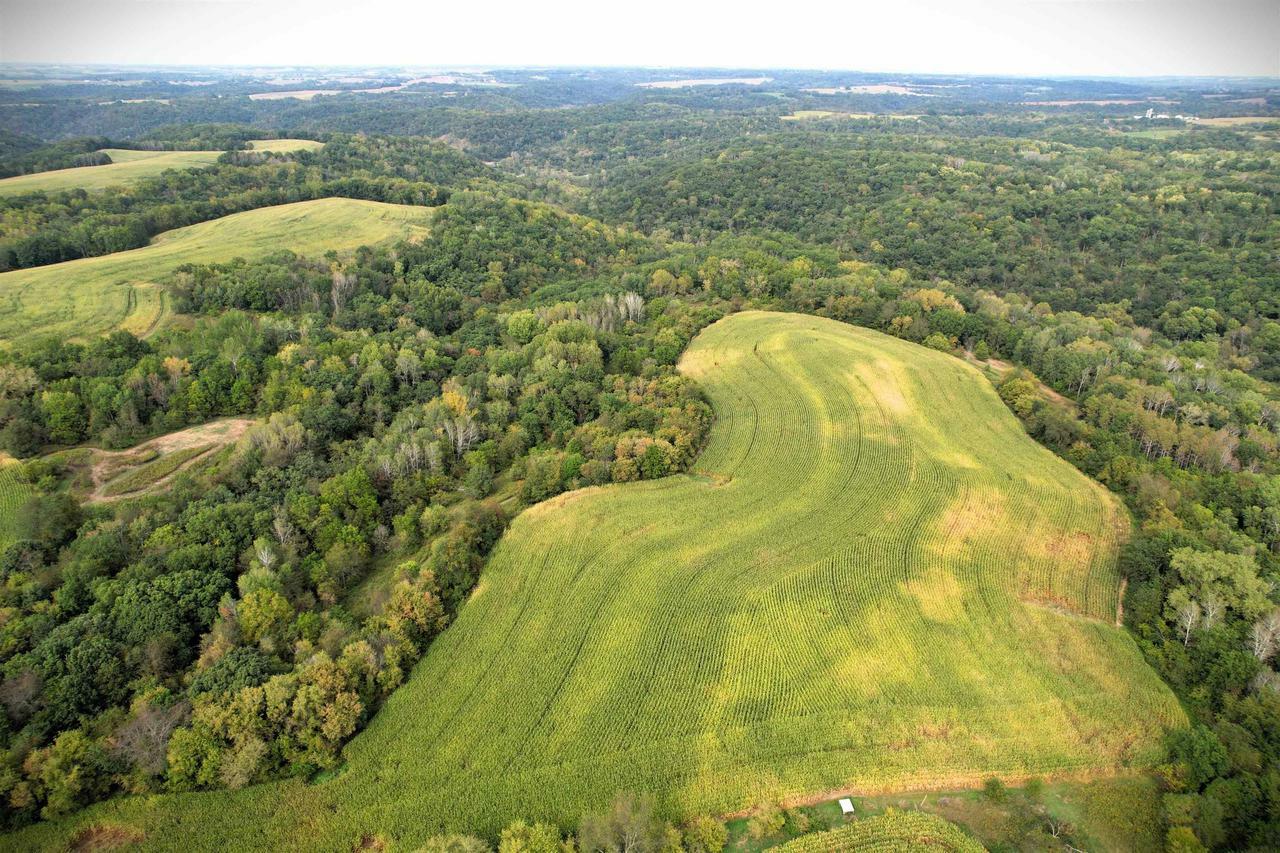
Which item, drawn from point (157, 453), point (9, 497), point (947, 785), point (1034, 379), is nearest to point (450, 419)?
point (157, 453)

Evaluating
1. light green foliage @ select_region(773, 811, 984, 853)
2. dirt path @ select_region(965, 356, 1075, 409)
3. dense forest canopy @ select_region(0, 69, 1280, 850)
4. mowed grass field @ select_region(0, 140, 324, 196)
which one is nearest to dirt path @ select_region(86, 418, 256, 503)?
dense forest canopy @ select_region(0, 69, 1280, 850)

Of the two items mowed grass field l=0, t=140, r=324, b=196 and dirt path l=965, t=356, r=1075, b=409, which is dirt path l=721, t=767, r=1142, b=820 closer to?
dirt path l=965, t=356, r=1075, b=409

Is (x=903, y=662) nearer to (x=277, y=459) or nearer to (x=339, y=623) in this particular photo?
(x=339, y=623)

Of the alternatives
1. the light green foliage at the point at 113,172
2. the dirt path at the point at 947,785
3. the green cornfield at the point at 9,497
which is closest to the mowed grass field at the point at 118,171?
the light green foliage at the point at 113,172

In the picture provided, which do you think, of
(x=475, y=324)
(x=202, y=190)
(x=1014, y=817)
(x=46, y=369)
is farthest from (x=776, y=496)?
(x=202, y=190)

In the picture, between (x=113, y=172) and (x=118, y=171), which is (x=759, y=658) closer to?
(x=113, y=172)

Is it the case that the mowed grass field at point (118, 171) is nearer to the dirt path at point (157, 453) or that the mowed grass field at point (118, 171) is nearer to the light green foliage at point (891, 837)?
the dirt path at point (157, 453)
